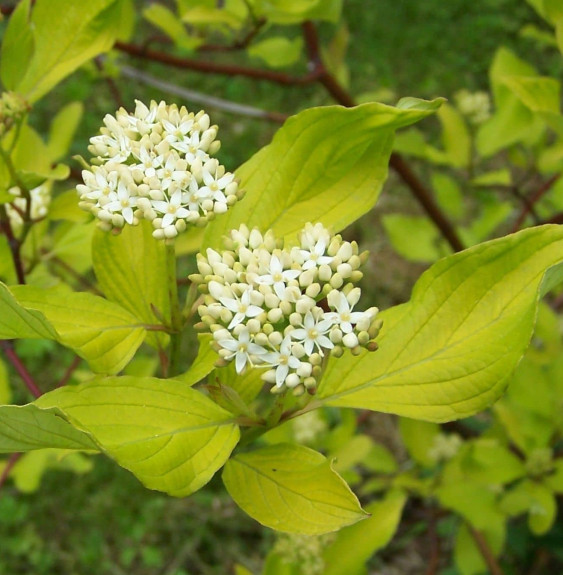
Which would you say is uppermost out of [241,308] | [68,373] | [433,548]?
[241,308]

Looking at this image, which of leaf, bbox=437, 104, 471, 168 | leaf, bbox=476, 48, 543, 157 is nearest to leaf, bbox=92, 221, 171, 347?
leaf, bbox=476, 48, 543, 157

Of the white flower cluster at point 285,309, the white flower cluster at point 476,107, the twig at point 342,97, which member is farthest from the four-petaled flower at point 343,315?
the white flower cluster at point 476,107

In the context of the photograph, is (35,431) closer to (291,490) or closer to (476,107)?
(291,490)

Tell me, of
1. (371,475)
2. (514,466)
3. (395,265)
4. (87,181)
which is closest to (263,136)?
(395,265)

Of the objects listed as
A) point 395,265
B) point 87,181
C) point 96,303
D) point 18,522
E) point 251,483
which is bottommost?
point 18,522

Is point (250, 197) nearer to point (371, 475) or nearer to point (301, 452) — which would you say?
point (301, 452)

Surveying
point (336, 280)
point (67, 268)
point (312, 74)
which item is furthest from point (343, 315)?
point (312, 74)
